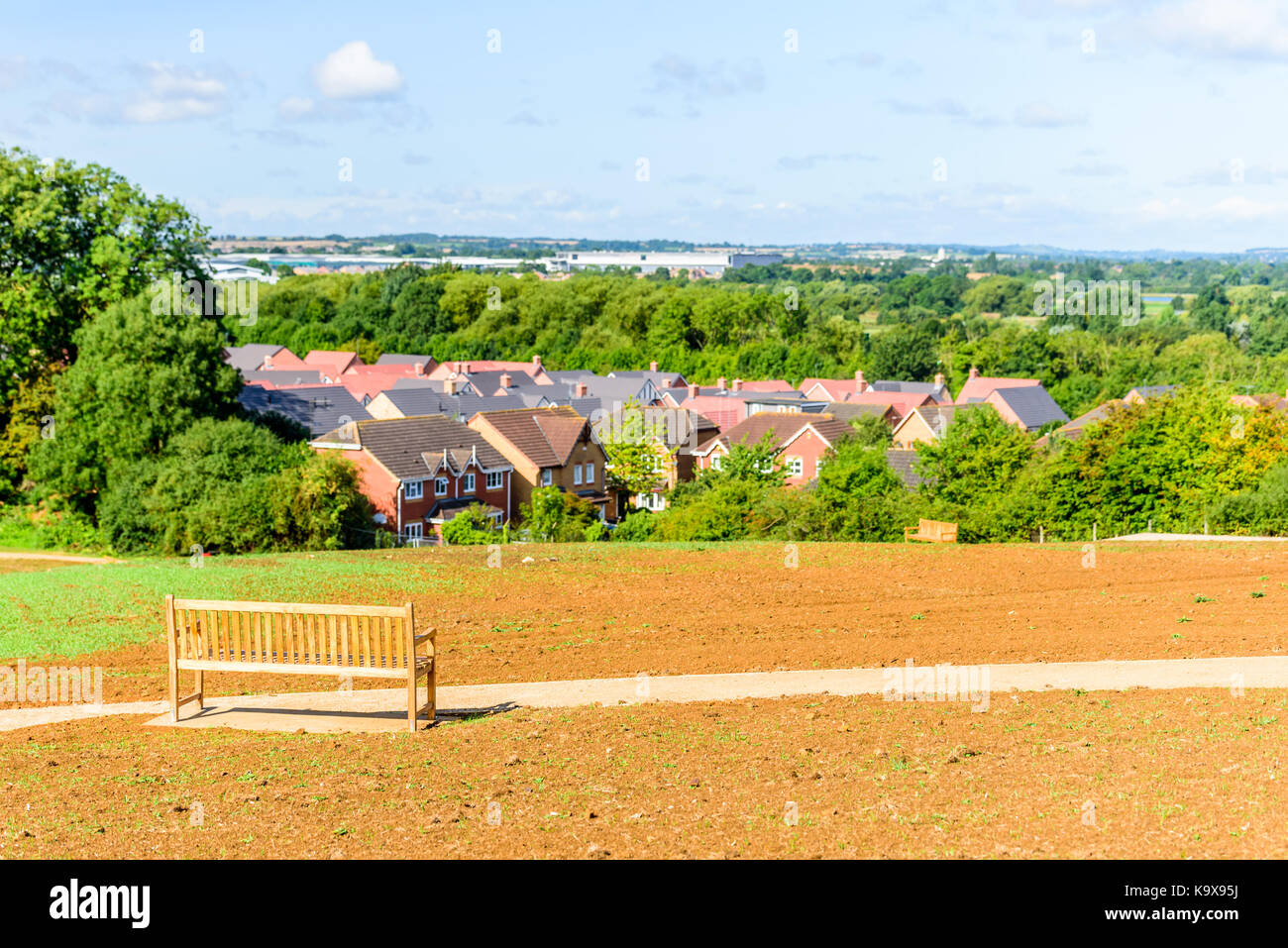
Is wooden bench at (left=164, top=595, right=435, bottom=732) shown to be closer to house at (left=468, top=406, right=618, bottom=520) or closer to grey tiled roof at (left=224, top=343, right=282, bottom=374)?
house at (left=468, top=406, right=618, bottom=520)

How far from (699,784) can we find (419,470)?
42695 millimetres

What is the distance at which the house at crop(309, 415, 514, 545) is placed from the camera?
49.6 metres

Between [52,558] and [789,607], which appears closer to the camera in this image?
[789,607]

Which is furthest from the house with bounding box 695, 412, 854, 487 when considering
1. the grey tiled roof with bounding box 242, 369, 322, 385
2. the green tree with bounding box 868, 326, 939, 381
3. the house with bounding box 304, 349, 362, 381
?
the house with bounding box 304, 349, 362, 381

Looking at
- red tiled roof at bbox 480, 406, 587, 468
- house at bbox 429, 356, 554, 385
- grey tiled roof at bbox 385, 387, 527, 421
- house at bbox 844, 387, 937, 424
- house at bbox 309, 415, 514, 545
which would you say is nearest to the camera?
house at bbox 309, 415, 514, 545

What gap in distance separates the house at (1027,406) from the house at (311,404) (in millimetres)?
44657

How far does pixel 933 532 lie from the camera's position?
3055cm

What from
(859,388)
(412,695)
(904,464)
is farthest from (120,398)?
(859,388)

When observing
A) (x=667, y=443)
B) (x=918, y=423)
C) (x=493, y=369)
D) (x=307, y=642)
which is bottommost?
(x=307, y=642)

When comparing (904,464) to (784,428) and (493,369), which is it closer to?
(784,428)

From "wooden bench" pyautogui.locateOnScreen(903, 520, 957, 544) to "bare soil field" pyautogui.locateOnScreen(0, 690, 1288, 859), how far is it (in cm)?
1784

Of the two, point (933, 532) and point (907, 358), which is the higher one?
point (907, 358)
